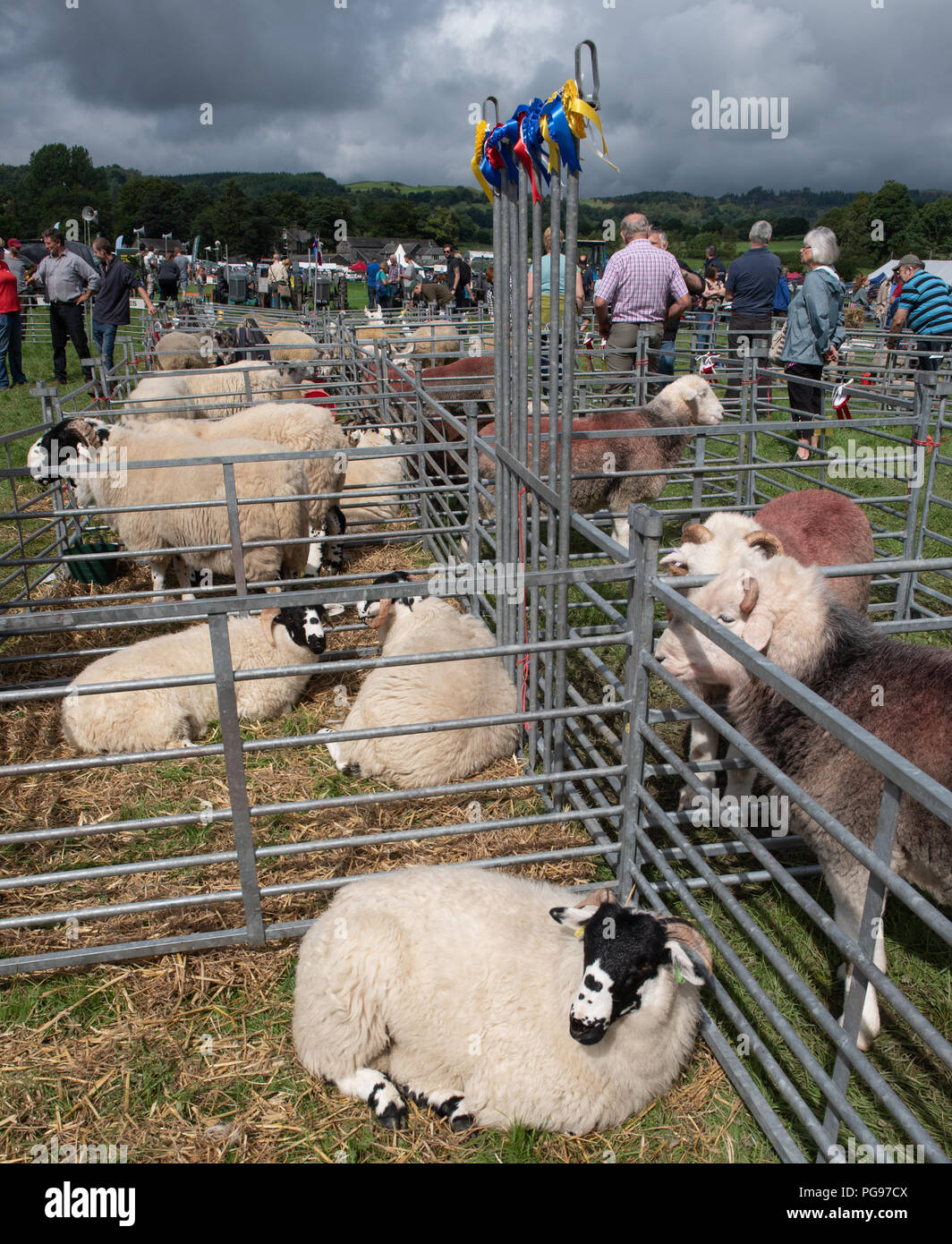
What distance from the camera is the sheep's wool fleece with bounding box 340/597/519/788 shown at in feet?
13.3

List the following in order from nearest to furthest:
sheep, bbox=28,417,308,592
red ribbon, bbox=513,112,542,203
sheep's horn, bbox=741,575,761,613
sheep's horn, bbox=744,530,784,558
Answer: sheep's horn, bbox=741,575,761,613 < red ribbon, bbox=513,112,542,203 < sheep's horn, bbox=744,530,784,558 < sheep, bbox=28,417,308,592

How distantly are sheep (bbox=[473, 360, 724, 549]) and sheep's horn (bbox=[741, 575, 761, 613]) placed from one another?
4.16 metres

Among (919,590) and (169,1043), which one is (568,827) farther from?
(919,590)

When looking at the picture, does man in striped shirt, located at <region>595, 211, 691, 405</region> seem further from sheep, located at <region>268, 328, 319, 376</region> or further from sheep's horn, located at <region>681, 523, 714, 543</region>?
sheep, located at <region>268, 328, 319, 376</region>

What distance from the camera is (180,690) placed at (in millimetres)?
4508

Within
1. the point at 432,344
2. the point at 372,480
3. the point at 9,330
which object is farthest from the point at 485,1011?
the point at 9,330

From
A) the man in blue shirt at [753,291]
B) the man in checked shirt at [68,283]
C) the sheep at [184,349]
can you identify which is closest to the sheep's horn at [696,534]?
the man in blue shirt at [753,291]

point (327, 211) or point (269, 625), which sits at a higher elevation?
point (327, 211)

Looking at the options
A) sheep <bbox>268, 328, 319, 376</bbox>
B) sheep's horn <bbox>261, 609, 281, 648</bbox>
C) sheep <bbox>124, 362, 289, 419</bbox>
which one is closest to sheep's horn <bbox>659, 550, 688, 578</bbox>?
sheep's horn <bbox>261, 609, 281, 648</bbox>

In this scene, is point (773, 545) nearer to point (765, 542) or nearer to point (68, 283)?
point (765, 542)

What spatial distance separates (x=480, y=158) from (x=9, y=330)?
47.0 feet

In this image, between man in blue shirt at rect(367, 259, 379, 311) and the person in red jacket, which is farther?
man in blue shirt at rect(367, 259, 379, 311)

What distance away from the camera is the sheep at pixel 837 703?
2625mm

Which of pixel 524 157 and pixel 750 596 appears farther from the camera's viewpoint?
pixel 524 157
